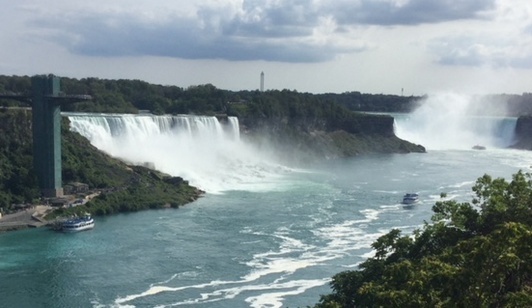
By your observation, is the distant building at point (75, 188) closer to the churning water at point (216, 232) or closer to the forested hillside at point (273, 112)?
the churning water at point (216, 232)

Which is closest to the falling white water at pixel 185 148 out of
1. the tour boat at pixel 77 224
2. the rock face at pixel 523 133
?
the tour boat at pixel 77 224

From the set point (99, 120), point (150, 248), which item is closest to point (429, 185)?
point (99, 120)

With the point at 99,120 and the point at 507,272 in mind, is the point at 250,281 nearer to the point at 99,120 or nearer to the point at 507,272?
the point at 507,272

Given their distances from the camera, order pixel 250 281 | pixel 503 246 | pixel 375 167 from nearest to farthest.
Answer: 1. pixel 503 246
2. pixel 250 281
3. pixel 375 167

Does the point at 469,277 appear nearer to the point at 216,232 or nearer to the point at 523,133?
the point at 216,232

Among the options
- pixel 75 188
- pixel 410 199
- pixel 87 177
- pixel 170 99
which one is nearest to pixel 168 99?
pixel 170 99
